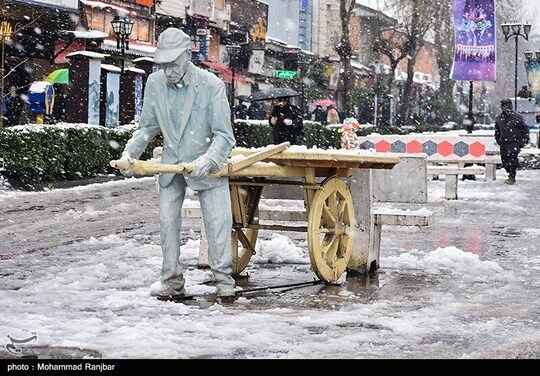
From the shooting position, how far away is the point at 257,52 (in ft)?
172

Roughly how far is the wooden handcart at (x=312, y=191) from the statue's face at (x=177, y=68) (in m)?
0.64

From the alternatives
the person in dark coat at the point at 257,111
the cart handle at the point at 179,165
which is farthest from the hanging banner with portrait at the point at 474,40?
the cart handle at the point at 179,165

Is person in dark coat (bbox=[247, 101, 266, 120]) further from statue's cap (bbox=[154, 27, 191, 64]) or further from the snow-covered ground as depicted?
statue's cap (bbox=[154, 27, 191, 64])

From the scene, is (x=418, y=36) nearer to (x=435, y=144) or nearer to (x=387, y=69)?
(x=387, y=69)

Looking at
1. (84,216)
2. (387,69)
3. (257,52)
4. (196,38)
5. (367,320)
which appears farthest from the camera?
(387,69)

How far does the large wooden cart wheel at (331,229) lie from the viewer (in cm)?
806

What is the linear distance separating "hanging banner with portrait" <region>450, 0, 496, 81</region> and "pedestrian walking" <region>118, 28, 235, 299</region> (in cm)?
2247

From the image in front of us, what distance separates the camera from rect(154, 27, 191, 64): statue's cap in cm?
724

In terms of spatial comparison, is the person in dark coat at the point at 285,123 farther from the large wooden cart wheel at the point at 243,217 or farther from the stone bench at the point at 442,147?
the large wooden cart wheel at the point at 243,217

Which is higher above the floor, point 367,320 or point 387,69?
point 387,69

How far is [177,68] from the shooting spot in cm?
728

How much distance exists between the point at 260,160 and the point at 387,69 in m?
69.2

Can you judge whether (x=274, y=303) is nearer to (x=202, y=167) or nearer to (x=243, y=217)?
(x=202, y=167)

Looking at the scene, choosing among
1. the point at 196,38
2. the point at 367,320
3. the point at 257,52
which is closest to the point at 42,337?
the point at 367,320
